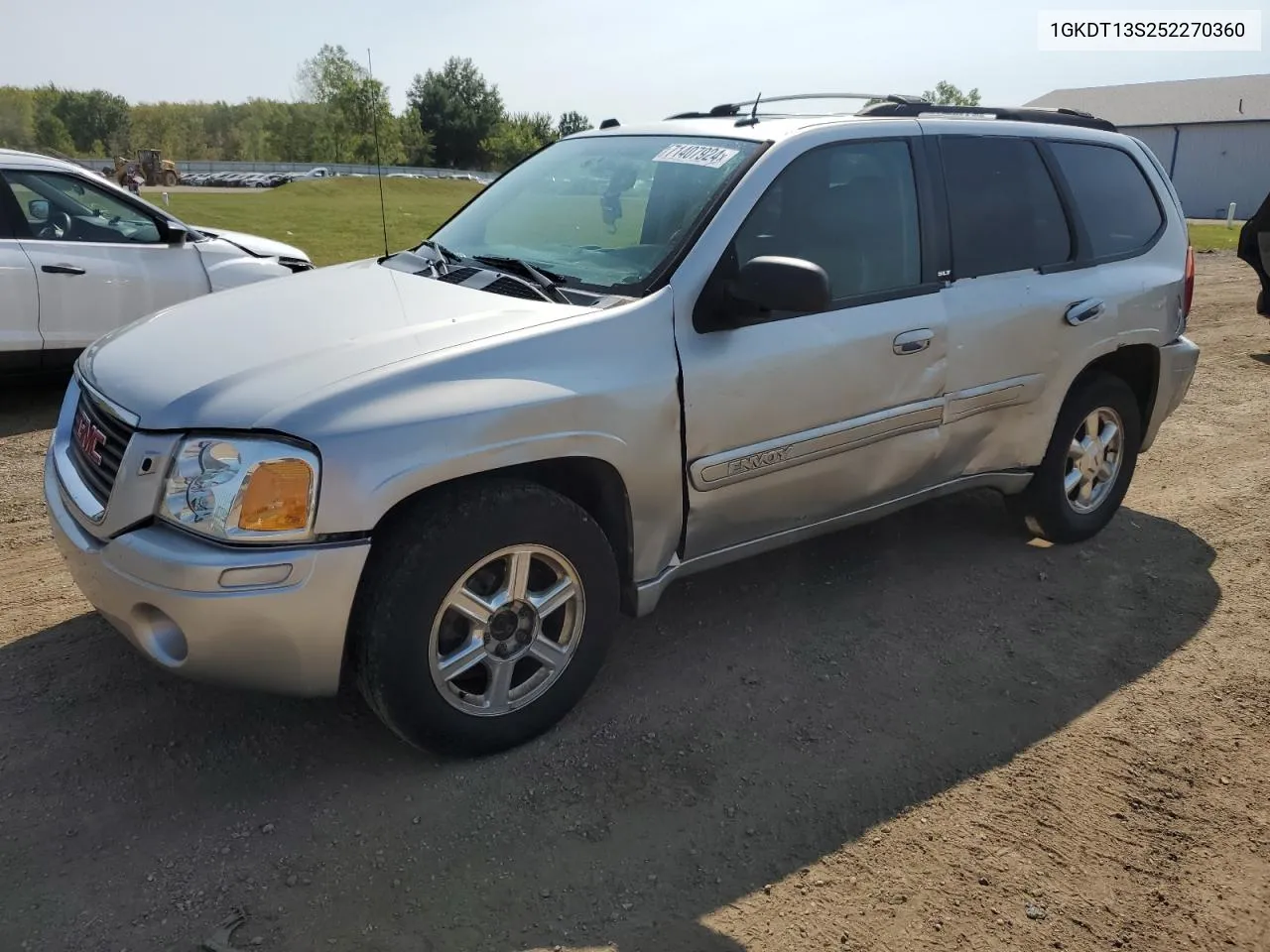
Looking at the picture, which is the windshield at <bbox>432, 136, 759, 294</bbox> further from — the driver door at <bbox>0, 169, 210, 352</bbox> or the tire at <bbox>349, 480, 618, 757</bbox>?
the driver door at <bbox>0, 169, 210, 352</bbox>

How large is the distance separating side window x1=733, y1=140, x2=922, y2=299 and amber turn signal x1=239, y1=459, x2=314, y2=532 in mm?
1619

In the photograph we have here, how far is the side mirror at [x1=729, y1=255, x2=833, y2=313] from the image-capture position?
315 cm

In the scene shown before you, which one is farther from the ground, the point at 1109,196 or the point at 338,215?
the point at 338,215

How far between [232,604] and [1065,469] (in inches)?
147

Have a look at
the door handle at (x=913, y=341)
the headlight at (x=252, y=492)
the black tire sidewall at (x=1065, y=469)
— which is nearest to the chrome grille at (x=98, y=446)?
the headlight at (x=252, y=492)

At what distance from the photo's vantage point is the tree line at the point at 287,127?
78.1 metres

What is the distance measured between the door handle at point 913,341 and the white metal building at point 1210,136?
48564 mm

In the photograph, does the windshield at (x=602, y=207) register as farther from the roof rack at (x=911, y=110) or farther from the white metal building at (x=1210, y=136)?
the white metal building at (x=1210, y=136)

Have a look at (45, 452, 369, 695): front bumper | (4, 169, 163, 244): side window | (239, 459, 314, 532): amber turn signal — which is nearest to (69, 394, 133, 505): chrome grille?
(45, 452, 369, 695): front bumper

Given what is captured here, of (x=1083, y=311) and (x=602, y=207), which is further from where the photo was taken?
(x=1083, y=311)

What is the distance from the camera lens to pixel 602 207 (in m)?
3.83

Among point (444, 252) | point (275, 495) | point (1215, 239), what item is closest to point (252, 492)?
point (275, 495)

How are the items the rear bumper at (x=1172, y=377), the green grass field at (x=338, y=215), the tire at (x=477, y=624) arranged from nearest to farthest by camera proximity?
the tire at (x=477, y=624) → the rear bumper at (x=1172, y=377) → the green grass field at (x=338, y=215)

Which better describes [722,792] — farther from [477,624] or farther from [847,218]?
[847,218]
